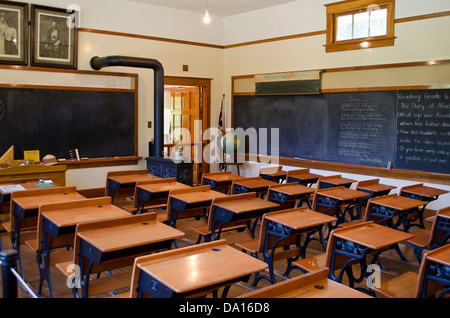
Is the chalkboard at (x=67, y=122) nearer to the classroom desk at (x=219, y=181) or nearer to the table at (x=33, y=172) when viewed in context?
the table at (x=33, y=172)

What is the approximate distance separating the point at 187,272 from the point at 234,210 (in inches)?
58.4

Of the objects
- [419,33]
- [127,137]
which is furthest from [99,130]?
[419,33]

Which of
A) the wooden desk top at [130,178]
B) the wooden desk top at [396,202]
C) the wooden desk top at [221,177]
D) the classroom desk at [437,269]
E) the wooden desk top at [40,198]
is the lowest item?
the classroom desk at [437,269]

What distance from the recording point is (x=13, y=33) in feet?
21.4

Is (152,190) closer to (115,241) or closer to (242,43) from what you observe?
(115,241)

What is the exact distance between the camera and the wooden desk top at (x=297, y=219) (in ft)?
10.6

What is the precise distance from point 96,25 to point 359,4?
4505mm

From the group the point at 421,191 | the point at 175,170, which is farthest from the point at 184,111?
the point at 421,191

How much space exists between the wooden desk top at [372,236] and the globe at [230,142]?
5.56m

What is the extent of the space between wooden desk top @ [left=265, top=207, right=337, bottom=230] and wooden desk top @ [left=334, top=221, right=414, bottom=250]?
0.33 m

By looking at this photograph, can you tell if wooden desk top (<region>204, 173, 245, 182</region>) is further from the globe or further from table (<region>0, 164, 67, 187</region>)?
the globe

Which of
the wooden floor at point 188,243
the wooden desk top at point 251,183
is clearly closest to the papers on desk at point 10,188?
the wooden floor at point 188,243

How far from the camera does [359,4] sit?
6883 mm
